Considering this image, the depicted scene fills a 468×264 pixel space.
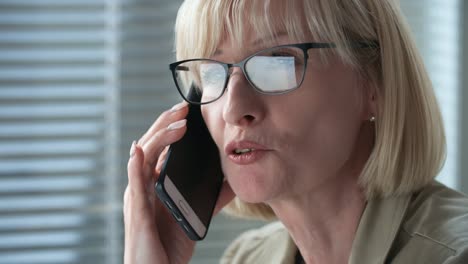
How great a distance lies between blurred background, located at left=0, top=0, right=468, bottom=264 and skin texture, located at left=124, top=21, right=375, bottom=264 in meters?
0.57

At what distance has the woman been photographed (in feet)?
4.08

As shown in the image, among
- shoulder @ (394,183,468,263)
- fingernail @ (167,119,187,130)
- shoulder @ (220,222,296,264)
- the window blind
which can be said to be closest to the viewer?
shoulder @ (394,183,468,263)

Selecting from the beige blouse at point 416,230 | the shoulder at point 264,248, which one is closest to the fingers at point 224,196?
the shoulder at point 264,248

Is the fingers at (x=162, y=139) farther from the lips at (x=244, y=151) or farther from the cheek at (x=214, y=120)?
the lips at (x=244, y=151)

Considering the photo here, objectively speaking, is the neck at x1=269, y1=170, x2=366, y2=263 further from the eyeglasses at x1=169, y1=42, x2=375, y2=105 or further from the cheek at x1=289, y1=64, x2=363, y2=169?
the eyeglasses at x1=169, y1=42, x2=375, y2=105

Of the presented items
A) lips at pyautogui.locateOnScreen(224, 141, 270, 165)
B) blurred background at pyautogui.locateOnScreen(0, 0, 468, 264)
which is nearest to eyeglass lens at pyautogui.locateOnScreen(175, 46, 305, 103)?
lips at pyautogui.locateOnScreen(224, 141, 270, 165)

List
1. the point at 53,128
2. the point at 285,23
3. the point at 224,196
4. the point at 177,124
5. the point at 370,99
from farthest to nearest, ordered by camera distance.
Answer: the point at 53,128 → the point at 224,196 → the point at 177,124 → the point at 370,99 → the point at 285,23

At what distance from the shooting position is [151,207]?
Answer: 1542 millimetres

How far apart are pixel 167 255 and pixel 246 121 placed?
1.54 ft

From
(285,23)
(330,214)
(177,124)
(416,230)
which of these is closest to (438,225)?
(416,230)

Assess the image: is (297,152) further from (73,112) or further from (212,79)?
(73,112)

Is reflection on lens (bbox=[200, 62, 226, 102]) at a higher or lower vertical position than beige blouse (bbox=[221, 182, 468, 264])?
higher

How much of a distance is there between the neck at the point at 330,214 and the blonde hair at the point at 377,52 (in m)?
0.04

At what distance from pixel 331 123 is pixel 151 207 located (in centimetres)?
50
